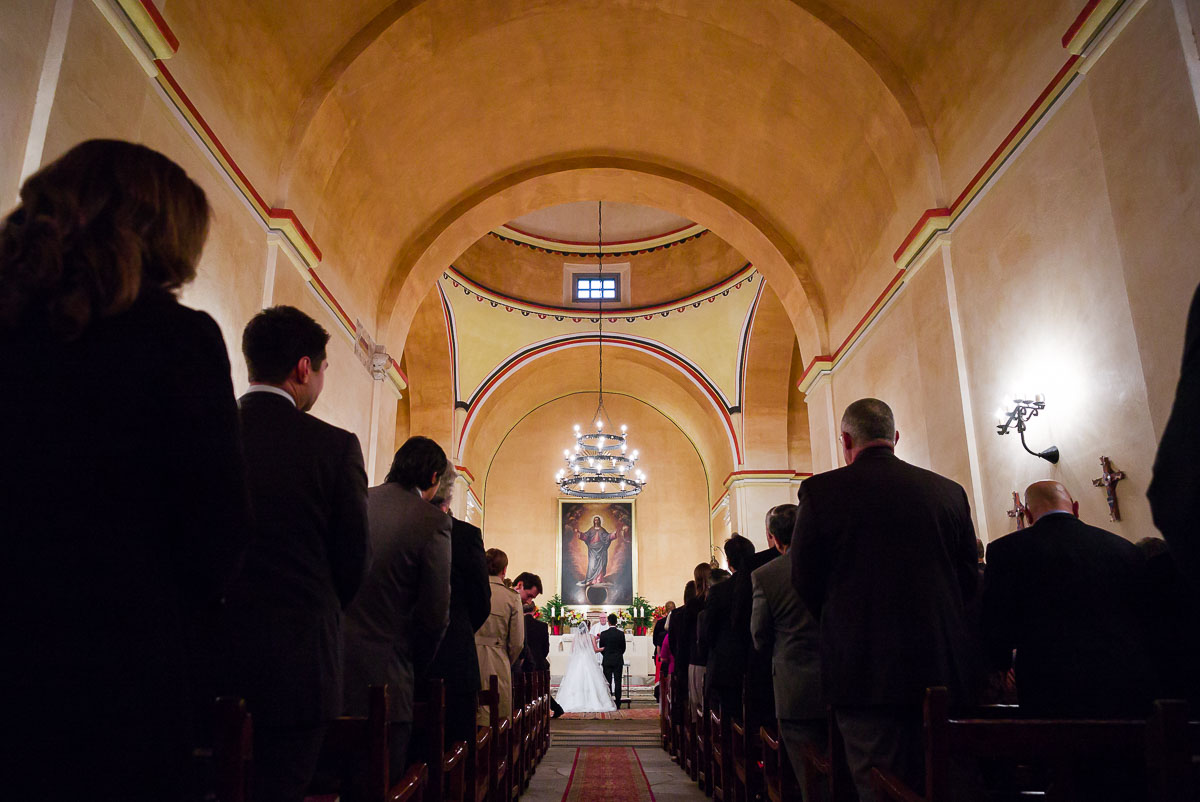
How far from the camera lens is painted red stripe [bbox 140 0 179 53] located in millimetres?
4514

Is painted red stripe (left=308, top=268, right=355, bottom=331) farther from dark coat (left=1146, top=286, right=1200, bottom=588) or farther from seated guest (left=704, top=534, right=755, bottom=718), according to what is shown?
dark coat (left=1146, top=286, right=1200, bottom=588)

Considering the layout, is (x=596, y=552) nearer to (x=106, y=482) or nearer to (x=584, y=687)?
(x=584, y=687)

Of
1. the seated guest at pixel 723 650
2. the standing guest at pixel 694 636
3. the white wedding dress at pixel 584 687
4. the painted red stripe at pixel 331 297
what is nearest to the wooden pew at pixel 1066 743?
the seated guest at pixel 723 650

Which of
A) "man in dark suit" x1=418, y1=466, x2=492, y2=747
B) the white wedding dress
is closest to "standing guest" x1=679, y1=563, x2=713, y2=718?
"man in dark suit" x1=418, y1=466, x2=492, y2=747

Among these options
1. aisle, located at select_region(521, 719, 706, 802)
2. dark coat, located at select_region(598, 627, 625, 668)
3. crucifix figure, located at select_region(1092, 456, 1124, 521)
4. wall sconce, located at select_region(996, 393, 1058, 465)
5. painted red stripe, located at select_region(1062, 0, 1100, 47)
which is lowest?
aisle, located at select_region(521, 719, 706, 802)

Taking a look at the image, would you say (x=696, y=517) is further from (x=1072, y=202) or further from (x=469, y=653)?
(x=469, y=653)

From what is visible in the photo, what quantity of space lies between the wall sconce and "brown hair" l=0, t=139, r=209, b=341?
17.1 ft

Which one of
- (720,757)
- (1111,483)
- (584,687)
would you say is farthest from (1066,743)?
(584,687)

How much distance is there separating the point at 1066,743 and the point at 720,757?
3.58 metres

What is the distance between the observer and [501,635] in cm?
509

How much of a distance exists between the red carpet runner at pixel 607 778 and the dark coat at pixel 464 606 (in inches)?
109

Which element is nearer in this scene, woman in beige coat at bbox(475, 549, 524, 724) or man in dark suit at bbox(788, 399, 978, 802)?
man in dark suit at bbox(788, 399, 978, 802)

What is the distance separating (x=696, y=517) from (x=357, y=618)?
60.2 feet

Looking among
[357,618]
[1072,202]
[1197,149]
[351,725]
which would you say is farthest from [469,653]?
[1072,202]
